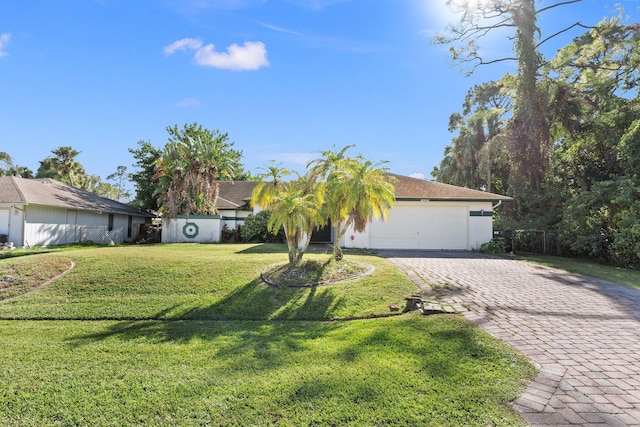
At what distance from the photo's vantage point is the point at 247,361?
4.26 m

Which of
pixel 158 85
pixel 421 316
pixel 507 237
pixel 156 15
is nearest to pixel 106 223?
pixel 158 85

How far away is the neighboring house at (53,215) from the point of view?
55.2 feet

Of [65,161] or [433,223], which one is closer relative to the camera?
[433,223]

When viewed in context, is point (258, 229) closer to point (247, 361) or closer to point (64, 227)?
point (64, 227)

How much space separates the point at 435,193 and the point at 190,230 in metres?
14.5

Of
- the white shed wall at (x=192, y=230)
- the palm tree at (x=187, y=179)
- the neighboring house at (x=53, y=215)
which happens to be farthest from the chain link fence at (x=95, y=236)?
the palm tree at (x=187, y=179)

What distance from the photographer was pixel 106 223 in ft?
75.3

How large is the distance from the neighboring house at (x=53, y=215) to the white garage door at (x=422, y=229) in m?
16.7

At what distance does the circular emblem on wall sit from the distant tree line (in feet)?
61.9

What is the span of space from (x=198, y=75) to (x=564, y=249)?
20.1 metres

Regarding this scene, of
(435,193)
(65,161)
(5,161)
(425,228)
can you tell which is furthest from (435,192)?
(5,161)

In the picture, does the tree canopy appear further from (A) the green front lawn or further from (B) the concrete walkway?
(B) the concrete walkway

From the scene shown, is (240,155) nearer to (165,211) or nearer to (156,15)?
(165,211)

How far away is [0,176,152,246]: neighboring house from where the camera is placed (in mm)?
16812
